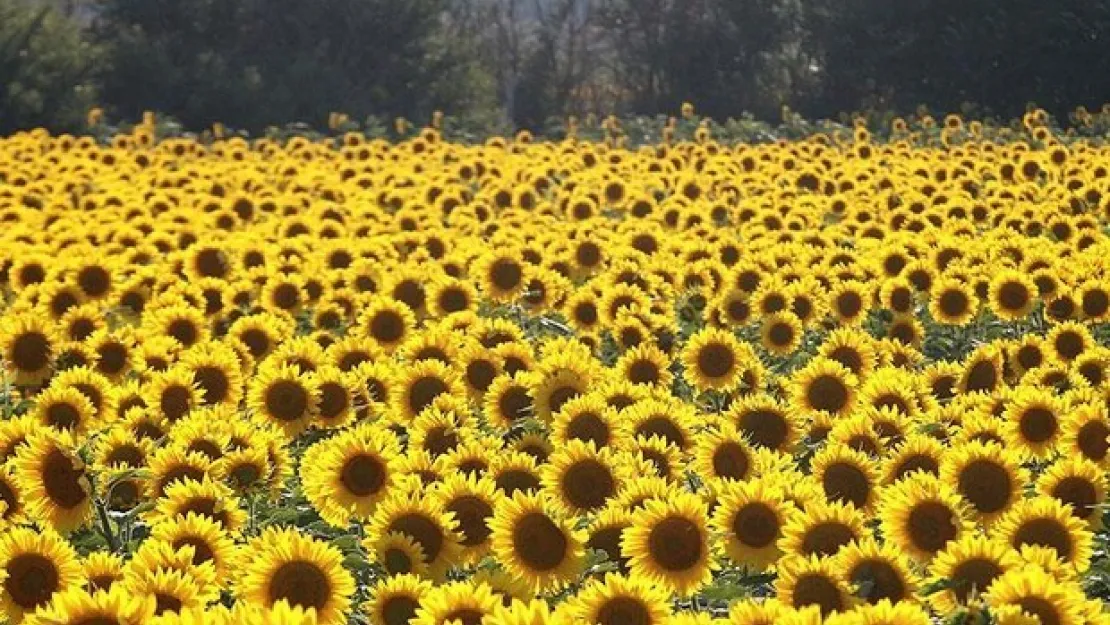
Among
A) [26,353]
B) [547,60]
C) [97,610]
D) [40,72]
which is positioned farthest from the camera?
[547,60]

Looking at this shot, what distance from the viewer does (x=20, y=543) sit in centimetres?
431

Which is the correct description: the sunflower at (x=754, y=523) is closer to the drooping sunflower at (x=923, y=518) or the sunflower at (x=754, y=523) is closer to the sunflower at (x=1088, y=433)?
the drooping sunflower at (x=923, y=518)

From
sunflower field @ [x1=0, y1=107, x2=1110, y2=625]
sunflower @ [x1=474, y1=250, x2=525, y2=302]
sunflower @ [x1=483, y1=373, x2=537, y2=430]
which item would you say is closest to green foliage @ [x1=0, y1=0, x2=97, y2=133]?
sunflower field @ [x1=0, y1=107, x2=1110, y2=625]

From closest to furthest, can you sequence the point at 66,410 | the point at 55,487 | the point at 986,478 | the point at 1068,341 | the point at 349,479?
the point at 986,478 < the point at 55,487 < the point at 349,479 < the point at 66,410 < the point at 1068,341

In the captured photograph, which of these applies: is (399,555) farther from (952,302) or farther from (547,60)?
(547,60)

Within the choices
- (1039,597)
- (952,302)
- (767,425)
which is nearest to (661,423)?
(767,425)

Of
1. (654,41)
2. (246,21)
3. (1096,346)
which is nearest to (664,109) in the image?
(654,41)

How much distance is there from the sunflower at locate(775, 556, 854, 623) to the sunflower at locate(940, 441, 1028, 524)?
0.96m

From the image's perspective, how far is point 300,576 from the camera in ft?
13.5

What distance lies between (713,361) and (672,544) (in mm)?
2667

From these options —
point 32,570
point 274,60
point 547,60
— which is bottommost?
point 32,570

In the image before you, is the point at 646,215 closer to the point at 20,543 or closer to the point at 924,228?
the point at 924,228

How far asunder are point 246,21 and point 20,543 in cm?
2886

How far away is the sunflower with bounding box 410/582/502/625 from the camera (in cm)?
351
